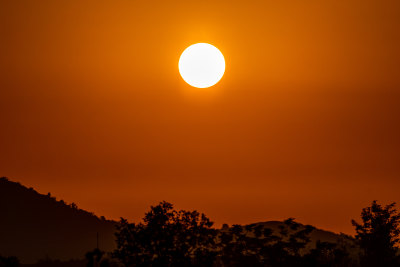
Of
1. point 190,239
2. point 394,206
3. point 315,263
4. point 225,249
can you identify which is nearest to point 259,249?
point 225,249

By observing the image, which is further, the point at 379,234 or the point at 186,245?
the point at 379,234

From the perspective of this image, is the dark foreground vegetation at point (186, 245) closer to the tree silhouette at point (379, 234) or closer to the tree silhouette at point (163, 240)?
the tree silhouette at point (163, 240)

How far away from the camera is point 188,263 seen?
185ft

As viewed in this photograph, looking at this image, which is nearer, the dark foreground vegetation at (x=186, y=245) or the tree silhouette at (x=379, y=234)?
the dark foreground vegetation at (x=186, y=245)

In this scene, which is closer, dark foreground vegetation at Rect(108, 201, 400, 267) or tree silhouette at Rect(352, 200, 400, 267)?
dark foreground vegetation at Rect(108, 201, 400, 267)

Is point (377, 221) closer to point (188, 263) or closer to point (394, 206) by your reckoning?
point (394, 206)

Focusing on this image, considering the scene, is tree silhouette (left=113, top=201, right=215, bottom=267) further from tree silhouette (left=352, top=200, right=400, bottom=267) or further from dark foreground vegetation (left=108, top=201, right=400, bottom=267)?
tree silhouette (left=352, top=200, right=400, bottom=267)

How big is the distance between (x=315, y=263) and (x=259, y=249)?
6964 millimetres

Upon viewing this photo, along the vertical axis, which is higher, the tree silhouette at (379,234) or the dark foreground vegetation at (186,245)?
the tree silhouette at (379,234)

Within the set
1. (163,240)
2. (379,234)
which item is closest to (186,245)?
(163,240)

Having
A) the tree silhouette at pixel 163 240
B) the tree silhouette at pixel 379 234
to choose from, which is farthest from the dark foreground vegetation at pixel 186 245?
the tree silhouette at pixel 379 234

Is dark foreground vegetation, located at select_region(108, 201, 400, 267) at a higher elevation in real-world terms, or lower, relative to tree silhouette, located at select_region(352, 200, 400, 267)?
lower

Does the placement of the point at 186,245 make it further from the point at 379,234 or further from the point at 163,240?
the point at 379,234

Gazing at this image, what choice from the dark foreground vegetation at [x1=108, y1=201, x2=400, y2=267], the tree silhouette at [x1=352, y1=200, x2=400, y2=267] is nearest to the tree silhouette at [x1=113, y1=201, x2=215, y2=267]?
the dark foreground vegetation at [x1=108, y1=201, x2=400, y2=267]
